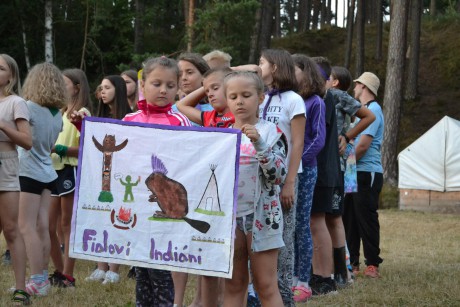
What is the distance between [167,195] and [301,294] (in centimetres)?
241

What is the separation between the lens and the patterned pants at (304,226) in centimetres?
632

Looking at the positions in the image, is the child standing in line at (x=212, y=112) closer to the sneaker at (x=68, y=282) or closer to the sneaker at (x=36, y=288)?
the sneaker at (x=36, y=288)

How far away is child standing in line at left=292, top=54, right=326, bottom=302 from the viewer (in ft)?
20.6

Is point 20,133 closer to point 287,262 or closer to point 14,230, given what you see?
point 14,230

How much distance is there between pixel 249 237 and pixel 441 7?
6039cm

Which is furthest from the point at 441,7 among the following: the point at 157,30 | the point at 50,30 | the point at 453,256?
the point at 453,256

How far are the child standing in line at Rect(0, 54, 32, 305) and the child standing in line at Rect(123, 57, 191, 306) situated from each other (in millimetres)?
1467

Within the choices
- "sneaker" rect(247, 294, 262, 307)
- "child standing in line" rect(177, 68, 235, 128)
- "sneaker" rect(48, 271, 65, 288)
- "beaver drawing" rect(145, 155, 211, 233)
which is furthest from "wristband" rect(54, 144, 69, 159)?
"beaver drawing" rect(145, 155, 211, 233)

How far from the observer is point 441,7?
6166 cm

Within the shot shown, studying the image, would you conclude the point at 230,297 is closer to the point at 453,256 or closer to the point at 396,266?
the point at 396,266

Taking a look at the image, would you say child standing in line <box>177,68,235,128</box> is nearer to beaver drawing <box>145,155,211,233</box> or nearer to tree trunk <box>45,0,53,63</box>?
beaver drawing <box>145,155,211,233</box>

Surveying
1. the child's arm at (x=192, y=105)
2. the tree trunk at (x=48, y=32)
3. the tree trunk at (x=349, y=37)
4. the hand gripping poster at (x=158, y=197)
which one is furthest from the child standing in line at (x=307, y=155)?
the tree trunk at (x=349, y=37)

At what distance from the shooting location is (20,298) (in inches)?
239

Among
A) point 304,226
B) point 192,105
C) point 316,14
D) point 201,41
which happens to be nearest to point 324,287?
point 304,226
